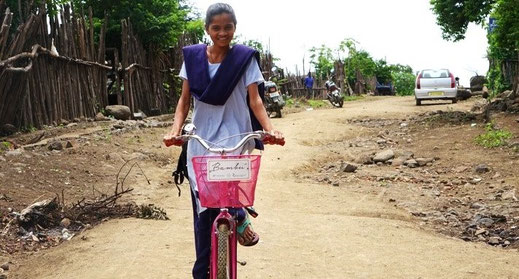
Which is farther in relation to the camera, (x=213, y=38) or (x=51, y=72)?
(x=51, y=72)

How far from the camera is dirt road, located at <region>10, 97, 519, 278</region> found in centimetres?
530

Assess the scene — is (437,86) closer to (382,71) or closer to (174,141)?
(174,141)

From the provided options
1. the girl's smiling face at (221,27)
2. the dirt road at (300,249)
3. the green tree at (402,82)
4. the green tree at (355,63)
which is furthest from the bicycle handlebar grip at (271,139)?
the green tree at (402,82)

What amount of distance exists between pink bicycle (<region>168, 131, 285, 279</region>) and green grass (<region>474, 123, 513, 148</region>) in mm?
9140

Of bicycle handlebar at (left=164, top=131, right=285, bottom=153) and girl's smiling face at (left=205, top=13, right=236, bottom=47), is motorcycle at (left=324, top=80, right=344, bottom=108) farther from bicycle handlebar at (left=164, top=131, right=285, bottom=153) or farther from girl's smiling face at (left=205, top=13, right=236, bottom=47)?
bicycle handlebar at (left=164, top=131, right=285, bottom=153)

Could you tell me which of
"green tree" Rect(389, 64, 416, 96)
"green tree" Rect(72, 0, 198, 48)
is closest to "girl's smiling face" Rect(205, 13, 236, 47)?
"green tree" Rect(72, 0, 198, 48)

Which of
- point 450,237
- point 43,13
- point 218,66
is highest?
point 43,13

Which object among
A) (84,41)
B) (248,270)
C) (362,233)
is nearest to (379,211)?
(362,233)

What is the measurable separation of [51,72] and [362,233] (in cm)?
823

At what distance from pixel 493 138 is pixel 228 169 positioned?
32.3 feet

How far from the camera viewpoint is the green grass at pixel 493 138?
39.8 feet

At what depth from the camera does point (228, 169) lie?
3.57 meters

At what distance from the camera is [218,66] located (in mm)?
4070

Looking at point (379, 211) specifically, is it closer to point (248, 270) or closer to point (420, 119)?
point (248, 270)
